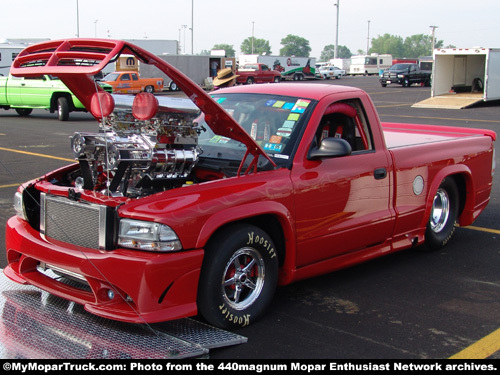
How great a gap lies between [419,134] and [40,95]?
17118mm

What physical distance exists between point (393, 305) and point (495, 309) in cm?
79

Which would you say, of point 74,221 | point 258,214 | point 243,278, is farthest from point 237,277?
point 74,221

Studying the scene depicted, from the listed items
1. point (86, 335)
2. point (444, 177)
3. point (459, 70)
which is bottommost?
point (86, 335)

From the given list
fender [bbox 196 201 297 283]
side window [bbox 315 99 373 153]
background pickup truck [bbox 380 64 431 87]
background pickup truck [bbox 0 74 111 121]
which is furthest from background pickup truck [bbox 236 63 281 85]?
fender [bbox 196 201 297 283]

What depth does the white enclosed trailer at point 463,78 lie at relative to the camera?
27.5m

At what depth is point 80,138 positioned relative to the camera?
4352 mm

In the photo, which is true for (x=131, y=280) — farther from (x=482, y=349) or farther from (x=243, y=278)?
(x=482, y=349)

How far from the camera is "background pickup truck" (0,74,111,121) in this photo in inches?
830

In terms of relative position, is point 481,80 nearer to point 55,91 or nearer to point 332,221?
point 55,91

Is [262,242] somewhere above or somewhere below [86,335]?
above

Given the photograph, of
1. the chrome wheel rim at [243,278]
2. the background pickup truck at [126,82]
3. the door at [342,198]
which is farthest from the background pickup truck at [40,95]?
the chrome wheel rim at [243,278]

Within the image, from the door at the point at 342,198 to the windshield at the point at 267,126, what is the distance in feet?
0.68

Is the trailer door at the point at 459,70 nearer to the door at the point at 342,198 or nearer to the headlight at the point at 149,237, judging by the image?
the door at the point at 342,198

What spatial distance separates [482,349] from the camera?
4.05 m
